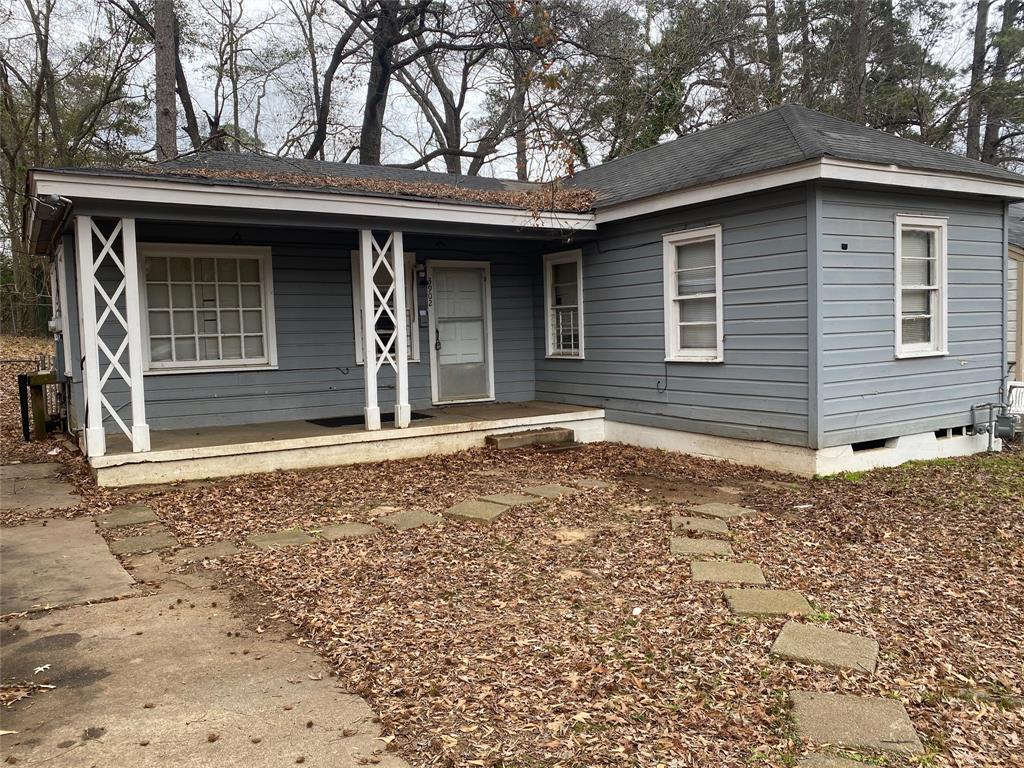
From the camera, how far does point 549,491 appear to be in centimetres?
666

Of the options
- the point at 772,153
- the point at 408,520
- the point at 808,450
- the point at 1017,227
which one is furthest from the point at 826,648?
the point at 1017,227

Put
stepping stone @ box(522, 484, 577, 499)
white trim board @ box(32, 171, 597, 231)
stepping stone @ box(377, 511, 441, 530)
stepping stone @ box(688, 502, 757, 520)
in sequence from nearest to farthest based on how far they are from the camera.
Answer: stepping stone @ box(377, 511, 441, 530)
stepping stone @ box(688, 502, 757, 520)
white trim board @ box(32, 171, 597, 231)
stepping stone @ box(522, 484, 577, 499)

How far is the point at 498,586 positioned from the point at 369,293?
4.54 m

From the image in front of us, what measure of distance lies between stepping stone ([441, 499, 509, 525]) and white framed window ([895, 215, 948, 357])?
465 centimetres

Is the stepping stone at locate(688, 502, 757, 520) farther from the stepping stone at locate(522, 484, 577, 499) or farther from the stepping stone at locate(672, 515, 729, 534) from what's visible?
the stepping stone at locate(522, 484, 577, 499)

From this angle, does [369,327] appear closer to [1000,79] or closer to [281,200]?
[281,200]

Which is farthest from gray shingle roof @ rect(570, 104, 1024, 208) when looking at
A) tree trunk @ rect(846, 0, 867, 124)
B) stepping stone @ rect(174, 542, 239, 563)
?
tree trunk @ rect(846, 0, 867, 124)

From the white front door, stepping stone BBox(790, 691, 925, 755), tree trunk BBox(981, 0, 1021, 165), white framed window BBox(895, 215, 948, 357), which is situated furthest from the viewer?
tree trunk BBox(981, 0, 1021, 165)

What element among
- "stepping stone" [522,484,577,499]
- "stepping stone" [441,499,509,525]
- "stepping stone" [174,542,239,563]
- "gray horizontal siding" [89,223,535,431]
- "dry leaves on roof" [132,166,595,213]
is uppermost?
"dry leaves on roof" [132,166,595,213]

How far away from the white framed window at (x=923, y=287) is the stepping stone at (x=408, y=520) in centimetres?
521

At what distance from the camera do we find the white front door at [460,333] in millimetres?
10164

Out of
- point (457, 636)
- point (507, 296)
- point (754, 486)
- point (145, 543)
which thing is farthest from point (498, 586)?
point (507, 296)

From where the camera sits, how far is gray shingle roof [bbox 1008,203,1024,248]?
11248 millimetres

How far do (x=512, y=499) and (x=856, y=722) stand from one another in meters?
3.84
